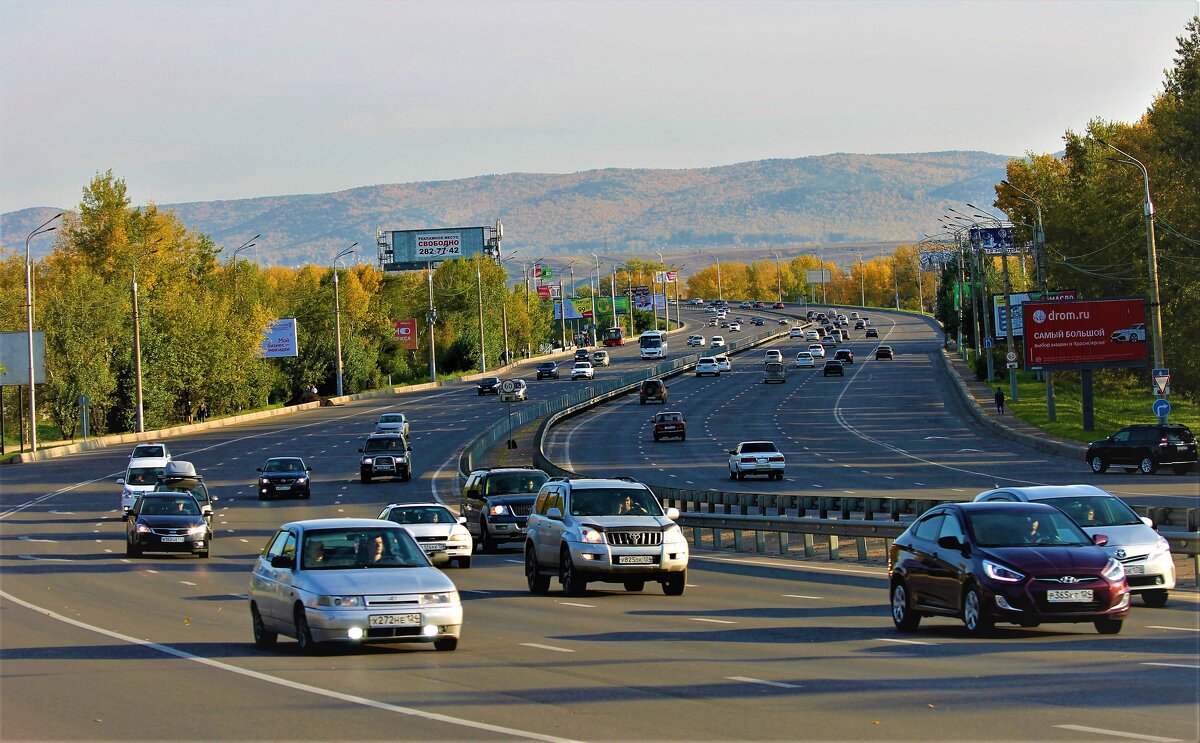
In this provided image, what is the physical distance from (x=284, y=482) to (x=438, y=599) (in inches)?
1485

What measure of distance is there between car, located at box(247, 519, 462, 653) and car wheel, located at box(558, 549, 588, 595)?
20.7 ft

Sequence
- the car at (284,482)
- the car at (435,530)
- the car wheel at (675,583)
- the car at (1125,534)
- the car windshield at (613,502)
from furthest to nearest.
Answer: the car at (284,482) → the car at (435,530) → the car windshield at (613,502) → the car wheel at (675,583) → the car at (1125,534)

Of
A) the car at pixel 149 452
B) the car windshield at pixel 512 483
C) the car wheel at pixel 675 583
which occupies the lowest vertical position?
the car wheel at pixel 675 583

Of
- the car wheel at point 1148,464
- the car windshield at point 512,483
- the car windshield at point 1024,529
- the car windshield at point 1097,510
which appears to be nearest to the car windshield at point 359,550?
the car windshield at point 1024,529

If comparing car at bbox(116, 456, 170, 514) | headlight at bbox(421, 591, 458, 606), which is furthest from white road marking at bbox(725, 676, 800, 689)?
car at bbox(116, 456, 170, 514)

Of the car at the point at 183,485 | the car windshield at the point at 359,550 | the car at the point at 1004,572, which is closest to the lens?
the car at the point at 1004,572

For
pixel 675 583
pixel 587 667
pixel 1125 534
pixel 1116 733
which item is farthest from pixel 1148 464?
pixel 1116 733

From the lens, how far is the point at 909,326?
191125 mm

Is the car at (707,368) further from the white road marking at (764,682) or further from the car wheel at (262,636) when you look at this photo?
the white road marking at (764,682)

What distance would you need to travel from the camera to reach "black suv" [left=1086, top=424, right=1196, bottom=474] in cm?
4784

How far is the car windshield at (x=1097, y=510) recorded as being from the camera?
776 inches

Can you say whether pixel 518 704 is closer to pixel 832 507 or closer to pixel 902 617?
pixel 902 617

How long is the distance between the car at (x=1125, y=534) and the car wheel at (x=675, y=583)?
469cm

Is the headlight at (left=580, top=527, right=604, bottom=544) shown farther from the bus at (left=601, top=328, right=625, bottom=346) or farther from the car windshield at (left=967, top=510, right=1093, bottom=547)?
the bus at (left=601, top=328, right=625, bottom=346)
